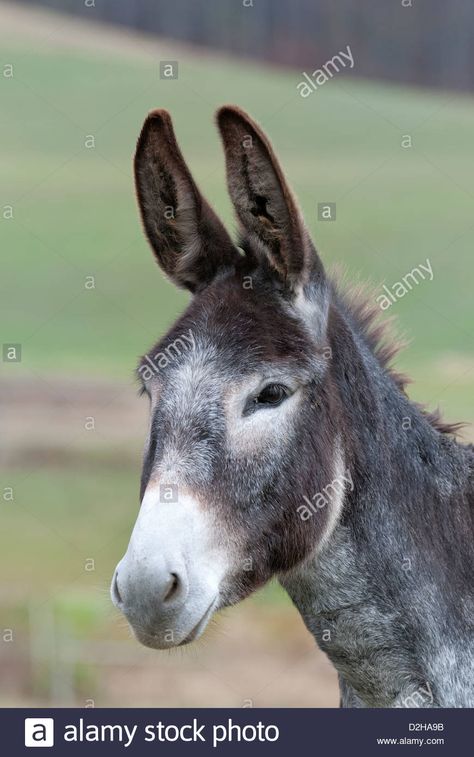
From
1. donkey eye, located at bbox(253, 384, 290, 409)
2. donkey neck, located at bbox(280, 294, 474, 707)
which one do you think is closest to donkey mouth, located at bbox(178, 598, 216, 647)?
donkey neck, located at bbox(280, 294, 474, 707)

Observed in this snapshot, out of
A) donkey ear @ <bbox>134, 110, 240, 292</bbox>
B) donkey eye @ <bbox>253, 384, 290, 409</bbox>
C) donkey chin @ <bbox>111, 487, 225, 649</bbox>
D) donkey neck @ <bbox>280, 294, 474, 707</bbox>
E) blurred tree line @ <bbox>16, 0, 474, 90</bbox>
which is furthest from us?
blurred tree line @ <bbox>16, 0, 474, 90</bbox>

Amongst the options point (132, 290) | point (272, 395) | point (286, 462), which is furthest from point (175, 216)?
point (132, 290)

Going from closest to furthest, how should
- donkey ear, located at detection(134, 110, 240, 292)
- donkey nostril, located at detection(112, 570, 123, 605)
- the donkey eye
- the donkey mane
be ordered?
donkey nostril, located at detection(112, 570, 123, 605), the donkey eye, donkey ear, located at detection(134, 110, 240, 292), the donkey mane

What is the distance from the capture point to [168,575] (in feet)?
15.0

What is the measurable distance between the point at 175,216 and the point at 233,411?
50.6 inches

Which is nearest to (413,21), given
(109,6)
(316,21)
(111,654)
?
(316,21)

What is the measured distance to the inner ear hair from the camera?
5156 mm

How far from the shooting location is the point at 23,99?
70625mm

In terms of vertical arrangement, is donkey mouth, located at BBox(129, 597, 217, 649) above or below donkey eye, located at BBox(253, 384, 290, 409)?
below

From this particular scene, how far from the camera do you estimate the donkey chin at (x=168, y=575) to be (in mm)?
4578

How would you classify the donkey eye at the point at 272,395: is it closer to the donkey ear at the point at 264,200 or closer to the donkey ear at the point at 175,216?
the donkey ear at the point at 264,200

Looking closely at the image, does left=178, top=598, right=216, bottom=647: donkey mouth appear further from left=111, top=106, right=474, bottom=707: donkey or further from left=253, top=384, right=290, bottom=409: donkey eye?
left=253, top=384, right=290, bottom=409: donkey eye

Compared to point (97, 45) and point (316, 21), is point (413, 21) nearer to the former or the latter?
point (316, 21)

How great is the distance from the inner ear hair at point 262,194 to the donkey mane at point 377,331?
0.69 metres
